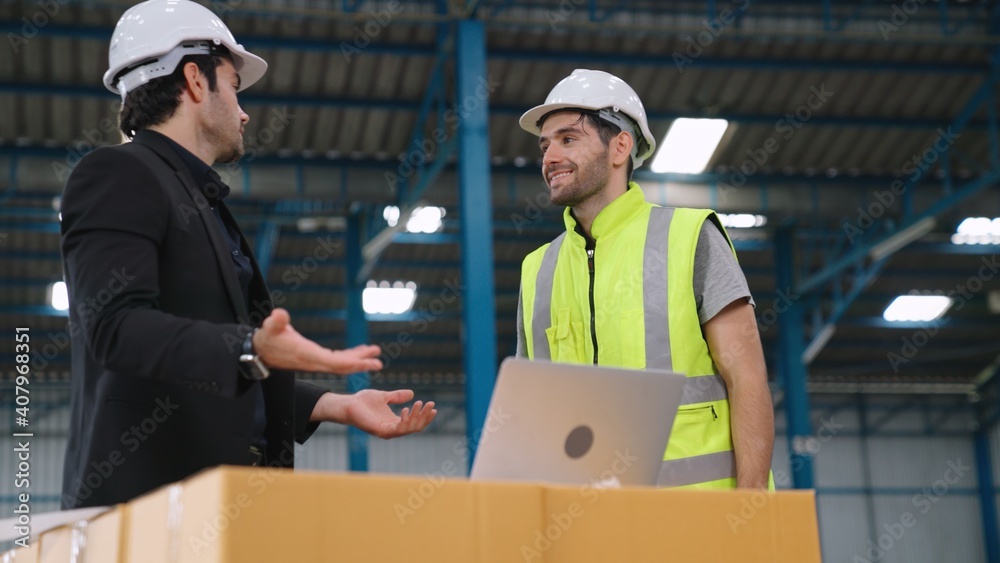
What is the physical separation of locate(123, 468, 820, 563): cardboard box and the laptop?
186 millimetres

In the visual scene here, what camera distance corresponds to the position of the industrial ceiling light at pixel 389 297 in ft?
78.0

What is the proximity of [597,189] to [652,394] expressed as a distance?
1757 mm

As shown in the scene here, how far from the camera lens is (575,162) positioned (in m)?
4.37

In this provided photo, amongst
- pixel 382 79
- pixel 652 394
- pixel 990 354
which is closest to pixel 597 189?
pixel 652 394

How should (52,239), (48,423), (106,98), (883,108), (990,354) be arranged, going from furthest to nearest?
1. (990,354)
2. (48,423)
3. (52,239)
4. (883,108)
5. (106,98)

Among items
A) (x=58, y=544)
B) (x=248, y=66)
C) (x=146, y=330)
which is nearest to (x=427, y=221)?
(x=248, y=66)

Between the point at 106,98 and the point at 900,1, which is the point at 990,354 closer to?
the point at 900,1

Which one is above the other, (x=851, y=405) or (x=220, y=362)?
(x=851, y=405)

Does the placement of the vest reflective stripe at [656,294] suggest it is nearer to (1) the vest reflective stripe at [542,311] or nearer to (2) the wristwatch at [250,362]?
(1) the vest reflective stripe at [542,311]

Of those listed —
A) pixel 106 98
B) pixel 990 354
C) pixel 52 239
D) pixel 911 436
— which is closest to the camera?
pixel 106 98

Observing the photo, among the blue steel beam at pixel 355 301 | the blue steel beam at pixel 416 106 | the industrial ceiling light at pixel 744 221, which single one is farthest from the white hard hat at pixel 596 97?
the industrial ceiling light at pixel 744 221

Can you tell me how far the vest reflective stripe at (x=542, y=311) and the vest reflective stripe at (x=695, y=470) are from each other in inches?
27.4

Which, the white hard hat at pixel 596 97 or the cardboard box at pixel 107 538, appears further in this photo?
the white hard hat at pixel 596 97

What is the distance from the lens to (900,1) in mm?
16812
